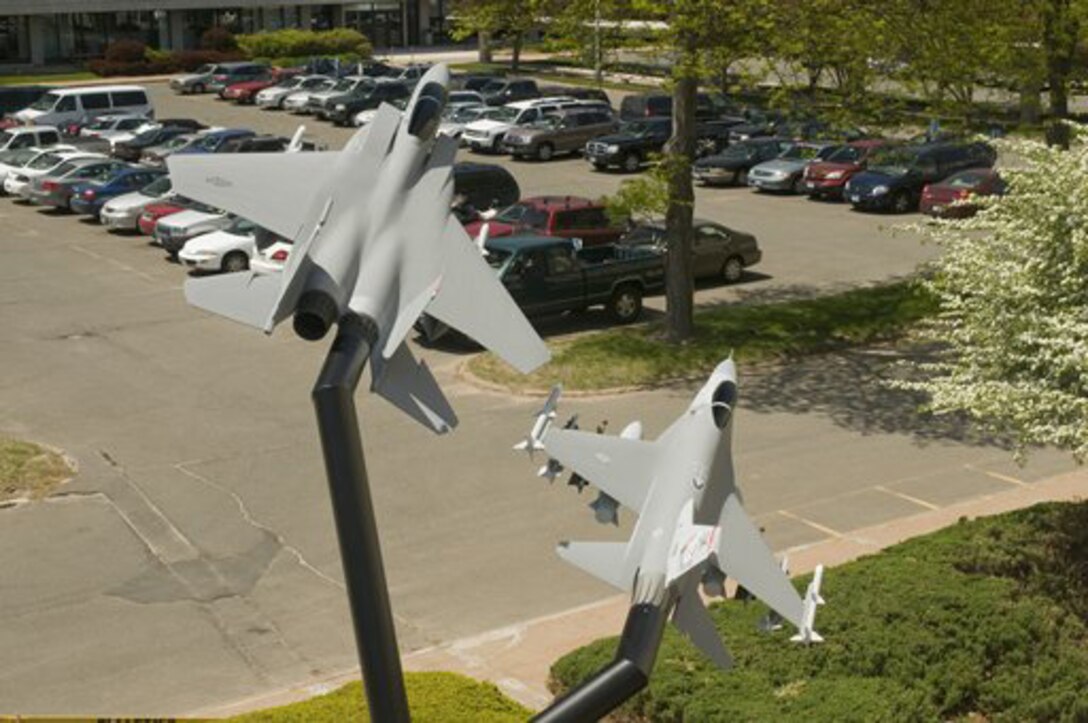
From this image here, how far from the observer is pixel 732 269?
34000mm

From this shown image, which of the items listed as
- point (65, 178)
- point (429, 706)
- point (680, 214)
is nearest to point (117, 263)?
point (65, 178)

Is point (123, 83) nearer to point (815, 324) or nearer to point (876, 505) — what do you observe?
point (815, 324)

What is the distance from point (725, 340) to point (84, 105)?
122 feet

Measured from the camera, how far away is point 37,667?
16.3 meters

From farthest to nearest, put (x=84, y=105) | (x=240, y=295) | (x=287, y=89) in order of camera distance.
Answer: (x=287, y=89)
(x=84, y=105)
(x=240, y=295)

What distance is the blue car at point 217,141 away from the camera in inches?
1854

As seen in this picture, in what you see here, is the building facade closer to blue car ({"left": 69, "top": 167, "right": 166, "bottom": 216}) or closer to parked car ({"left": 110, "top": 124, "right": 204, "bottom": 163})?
parked car ({"left": 110, "top": 124, "right": 204, "bottom": 163})

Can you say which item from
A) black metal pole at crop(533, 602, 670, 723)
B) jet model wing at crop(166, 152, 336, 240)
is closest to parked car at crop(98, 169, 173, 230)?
jet model wing at crop(166, 152, 336, 240)

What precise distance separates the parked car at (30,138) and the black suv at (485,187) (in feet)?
55.2

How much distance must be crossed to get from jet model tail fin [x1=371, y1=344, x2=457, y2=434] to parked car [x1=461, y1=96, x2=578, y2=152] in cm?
4490

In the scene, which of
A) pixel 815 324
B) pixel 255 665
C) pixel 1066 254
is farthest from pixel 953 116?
pixel 255 665

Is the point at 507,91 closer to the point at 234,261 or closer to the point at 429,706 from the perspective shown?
the point at 234,261

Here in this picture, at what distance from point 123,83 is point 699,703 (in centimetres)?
6796

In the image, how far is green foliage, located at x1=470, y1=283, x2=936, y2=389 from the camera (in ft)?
85.6
